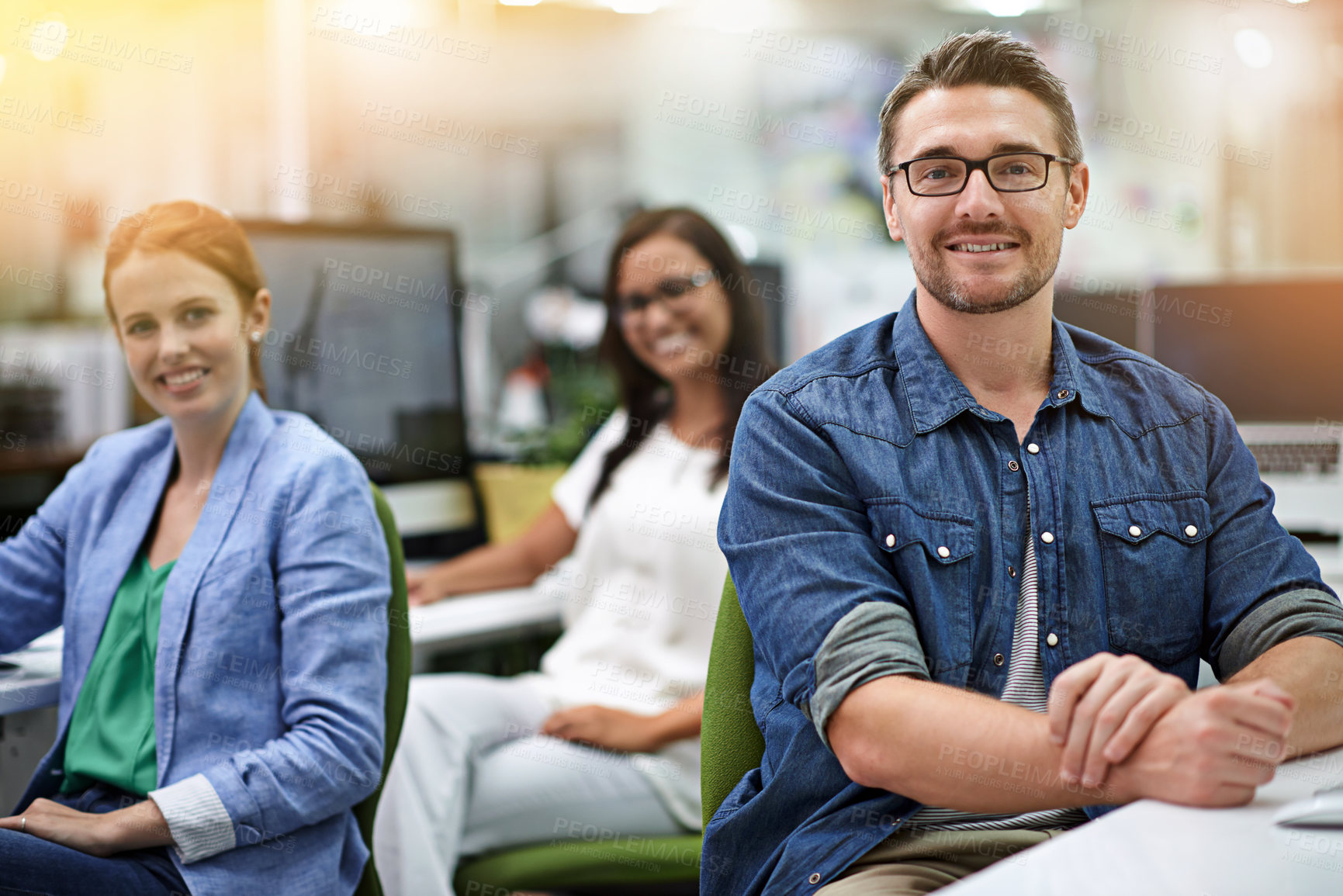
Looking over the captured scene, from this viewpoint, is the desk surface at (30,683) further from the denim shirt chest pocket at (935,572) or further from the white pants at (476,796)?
the denim shirt chest pocket at (935,572)

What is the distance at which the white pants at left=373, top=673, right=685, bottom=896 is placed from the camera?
62.4 inches

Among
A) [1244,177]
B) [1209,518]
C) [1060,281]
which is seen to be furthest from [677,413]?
[1244,177]

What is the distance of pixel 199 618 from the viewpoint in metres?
1.23

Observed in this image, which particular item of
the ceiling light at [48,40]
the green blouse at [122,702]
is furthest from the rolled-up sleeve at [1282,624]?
the ceiling light at [48,40]

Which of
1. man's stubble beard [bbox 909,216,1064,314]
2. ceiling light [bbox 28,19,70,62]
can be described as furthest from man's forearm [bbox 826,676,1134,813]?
ceiling light [bbox 28,19,70,62]

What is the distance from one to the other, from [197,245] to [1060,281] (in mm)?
2350

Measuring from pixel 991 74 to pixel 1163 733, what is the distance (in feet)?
2.18

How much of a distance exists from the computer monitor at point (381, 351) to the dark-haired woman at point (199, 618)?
25.8 inches

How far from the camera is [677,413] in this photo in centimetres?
199

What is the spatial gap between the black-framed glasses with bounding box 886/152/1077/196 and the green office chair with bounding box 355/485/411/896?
2.28ft

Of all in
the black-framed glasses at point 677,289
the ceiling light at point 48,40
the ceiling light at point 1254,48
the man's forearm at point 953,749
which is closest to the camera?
the man's forearm at point 953,749

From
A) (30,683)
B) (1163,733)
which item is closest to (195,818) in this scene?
(30,683)

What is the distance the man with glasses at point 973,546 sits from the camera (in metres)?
0.95

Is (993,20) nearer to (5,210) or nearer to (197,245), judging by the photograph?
(5,210)
